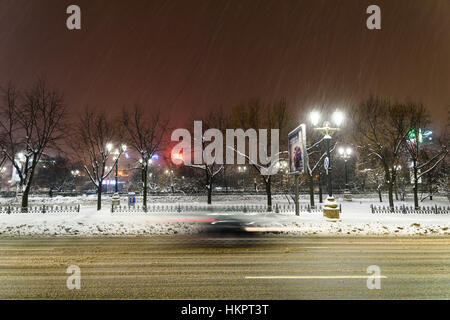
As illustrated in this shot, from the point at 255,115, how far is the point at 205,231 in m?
18.0

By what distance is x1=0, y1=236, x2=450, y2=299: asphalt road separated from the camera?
5.84 metres

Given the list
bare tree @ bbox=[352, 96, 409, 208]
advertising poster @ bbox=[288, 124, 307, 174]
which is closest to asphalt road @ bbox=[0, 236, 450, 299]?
advertising poster @ bbox=[288, 124, 307, 174]

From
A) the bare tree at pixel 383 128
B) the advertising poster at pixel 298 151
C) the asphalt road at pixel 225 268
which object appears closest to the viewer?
the asphalt road at pixel 225 268

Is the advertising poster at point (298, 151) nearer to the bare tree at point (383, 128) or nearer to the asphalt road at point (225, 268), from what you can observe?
the asphalt road at point (225, 268)

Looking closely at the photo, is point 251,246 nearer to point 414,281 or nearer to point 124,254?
point 124,254

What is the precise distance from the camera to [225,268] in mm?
7641

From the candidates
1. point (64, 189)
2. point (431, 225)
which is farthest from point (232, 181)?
point (431, 225)

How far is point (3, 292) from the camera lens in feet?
19.3

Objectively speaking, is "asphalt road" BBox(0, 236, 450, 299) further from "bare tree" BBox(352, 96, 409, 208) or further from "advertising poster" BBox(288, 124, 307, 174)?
"bare tree" BBox(352, 96, 409, 208)

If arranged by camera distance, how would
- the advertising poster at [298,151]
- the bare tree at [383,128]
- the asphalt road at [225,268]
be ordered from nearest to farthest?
the asphalt road at [225,268] → the advertising poster at [298,151] → the bare tree at [383,128]

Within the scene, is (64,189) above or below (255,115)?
below

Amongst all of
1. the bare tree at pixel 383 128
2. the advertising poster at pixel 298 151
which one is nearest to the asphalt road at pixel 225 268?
the advertising poster at pixel 298 151

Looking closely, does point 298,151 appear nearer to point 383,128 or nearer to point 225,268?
point 225,268

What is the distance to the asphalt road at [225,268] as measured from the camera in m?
5.84
